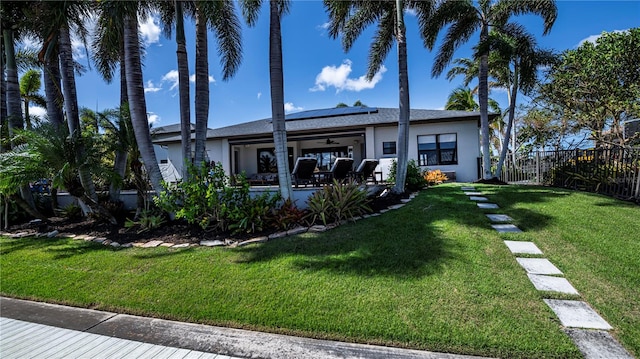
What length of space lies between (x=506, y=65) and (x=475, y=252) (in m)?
11.6

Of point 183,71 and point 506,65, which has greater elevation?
point 506,65

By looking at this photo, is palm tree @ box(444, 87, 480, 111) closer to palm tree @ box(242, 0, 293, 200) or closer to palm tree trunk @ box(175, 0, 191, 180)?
palm tree @ box(242, 0, 293, 200)

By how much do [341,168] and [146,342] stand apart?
7.95 metres

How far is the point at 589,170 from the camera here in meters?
8.98

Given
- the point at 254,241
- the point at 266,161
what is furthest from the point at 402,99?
the point at 266,161

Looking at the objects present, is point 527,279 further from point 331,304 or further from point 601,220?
point 601,220

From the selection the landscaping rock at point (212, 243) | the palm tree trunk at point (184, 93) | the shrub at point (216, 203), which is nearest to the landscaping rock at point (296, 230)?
the shrub at point (216, 203)

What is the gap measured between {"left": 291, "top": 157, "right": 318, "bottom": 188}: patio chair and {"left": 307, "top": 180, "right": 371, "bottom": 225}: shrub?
3.17m

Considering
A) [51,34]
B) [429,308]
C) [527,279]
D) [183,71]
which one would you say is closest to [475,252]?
[527,279]

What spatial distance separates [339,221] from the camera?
6.23 meters

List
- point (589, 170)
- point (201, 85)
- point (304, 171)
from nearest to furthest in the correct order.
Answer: point (201, 85) → point (589, 170) → point (304, 171)

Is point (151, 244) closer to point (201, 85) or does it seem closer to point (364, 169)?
point (201, 85)

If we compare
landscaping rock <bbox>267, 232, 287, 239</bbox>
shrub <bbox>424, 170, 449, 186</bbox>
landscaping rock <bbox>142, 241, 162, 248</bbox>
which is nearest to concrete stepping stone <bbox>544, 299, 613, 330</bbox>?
landscaping rock <bbox>267, 232, 287, 239</bbox>

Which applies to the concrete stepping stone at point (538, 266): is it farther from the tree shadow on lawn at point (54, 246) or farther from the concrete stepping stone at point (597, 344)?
the tree shadow on lawn at point (54, 246)
